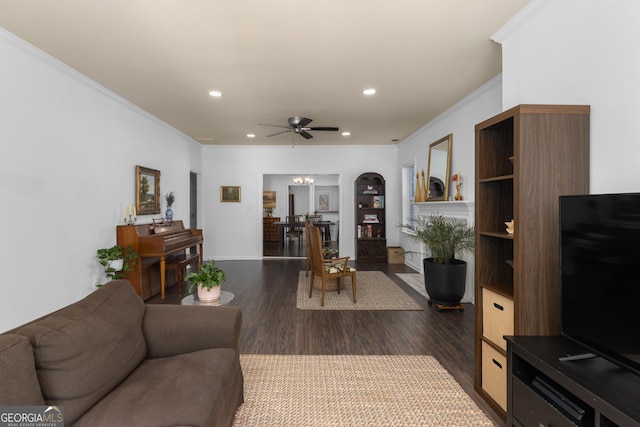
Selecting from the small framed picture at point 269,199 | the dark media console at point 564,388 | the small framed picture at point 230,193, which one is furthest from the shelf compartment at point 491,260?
the small framed picture at point 269,199

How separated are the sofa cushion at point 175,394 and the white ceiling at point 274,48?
2.33 m

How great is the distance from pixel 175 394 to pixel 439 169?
15.7 ft

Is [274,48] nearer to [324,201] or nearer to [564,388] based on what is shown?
[564,388]

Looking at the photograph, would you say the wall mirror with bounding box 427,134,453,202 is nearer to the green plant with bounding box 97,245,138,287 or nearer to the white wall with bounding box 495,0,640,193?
the white wall with bounding box 495,0,640,193

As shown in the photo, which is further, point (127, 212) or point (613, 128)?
point (127, 212)

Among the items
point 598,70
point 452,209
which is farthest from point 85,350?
point 452,209

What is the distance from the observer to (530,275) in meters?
1.75

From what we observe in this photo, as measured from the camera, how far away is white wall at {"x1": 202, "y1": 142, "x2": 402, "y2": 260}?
7445mm

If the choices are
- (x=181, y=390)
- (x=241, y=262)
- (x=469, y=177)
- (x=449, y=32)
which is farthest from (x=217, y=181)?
(x=181, y=390)

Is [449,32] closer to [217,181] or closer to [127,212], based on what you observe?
[127,212]

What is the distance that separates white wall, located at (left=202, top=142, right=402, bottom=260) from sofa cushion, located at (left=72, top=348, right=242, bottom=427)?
5893mm

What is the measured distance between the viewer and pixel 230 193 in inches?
294

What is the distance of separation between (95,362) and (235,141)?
6.16m

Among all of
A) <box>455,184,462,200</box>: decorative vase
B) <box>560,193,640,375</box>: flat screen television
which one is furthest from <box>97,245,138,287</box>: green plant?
<box>455,184,462,200</box>: decorative vase
